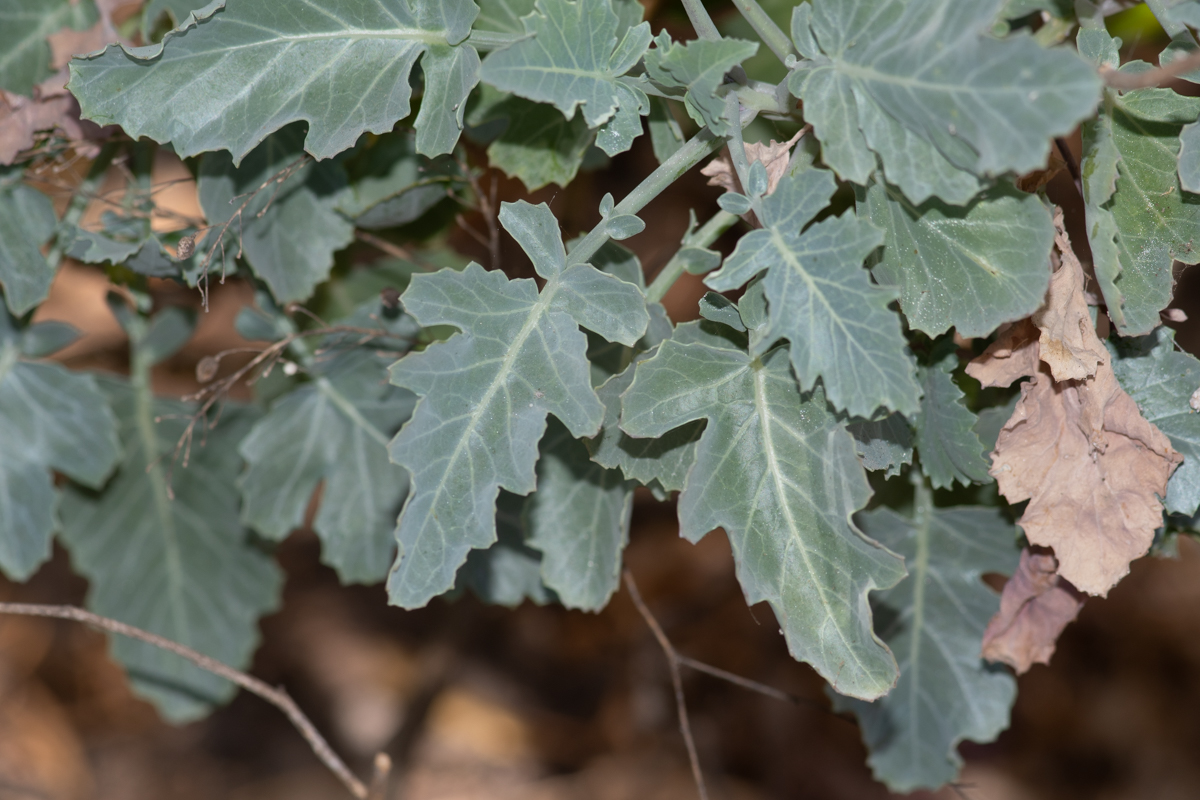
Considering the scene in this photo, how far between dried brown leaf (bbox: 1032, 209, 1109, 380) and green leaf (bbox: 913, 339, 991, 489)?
0.10m

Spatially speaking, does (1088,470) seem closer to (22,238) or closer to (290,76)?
(290,76)

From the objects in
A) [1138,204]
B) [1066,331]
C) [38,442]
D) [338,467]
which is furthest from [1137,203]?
[38,442]

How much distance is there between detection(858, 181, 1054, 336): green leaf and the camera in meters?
0.81

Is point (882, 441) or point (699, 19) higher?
point (699, 19)

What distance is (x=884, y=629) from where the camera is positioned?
121 centimetres

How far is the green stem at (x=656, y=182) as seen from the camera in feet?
2.88

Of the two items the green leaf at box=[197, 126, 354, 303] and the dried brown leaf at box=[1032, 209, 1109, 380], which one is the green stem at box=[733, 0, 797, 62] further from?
the green leaf at box=[197, 126, 354, 303]

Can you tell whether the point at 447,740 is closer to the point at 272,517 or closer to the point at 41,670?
the point at 41,670

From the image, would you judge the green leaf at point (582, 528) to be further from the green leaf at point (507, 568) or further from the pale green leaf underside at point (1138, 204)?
the pale green leaf underside at point (1138, 204)

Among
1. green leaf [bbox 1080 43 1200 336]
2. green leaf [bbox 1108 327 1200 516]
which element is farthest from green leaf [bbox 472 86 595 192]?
green leaf [bbox 1108 327 1200 516]

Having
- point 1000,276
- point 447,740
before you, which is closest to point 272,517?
point 1000,276

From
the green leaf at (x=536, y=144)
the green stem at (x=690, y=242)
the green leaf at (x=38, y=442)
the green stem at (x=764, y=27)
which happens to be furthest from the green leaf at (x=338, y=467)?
the green stem at (x=764, y=27)

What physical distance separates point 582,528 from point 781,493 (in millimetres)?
277

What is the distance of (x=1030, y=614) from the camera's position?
1.05m
